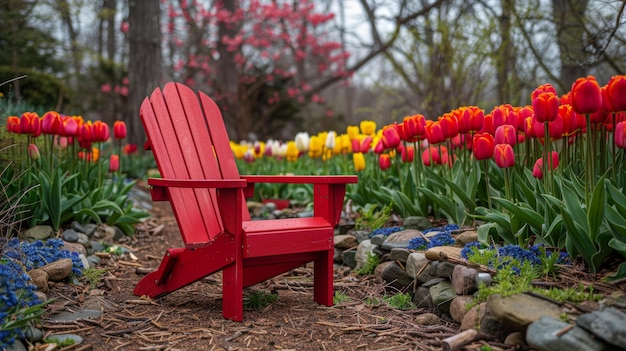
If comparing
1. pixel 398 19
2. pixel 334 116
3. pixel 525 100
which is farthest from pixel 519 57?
pixel 334 116

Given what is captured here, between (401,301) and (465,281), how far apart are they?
441mm

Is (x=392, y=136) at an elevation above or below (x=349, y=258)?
above

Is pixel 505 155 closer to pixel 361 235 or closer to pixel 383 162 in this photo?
pixel 361 235

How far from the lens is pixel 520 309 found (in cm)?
183

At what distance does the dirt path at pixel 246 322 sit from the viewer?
6.89 feet

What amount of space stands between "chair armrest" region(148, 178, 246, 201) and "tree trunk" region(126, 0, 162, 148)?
4.57m

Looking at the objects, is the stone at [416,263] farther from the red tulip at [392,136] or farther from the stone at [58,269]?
the stone at [58,269]

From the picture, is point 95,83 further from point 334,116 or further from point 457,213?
point 457,213

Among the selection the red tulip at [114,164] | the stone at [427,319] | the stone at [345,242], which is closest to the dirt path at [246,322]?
the stone at [427,319]

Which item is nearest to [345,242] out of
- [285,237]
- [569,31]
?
[285,237]

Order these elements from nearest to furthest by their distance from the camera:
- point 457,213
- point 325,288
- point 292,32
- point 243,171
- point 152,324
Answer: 1. point 152,324
2. point 325,288
3. point 457,213
4. point 243,171
5. point 292,32

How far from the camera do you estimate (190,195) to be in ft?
8.96

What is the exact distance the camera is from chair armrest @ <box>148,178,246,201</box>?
2.22 m

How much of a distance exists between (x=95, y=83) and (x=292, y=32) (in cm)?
448
